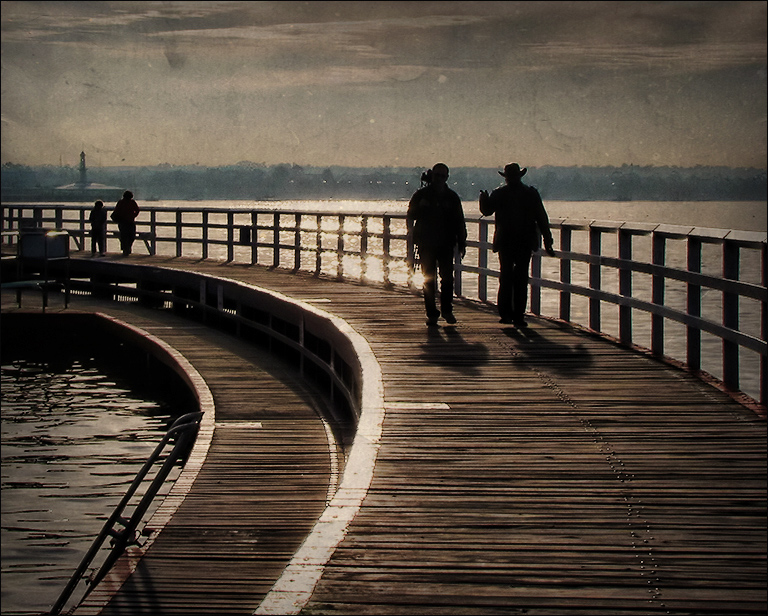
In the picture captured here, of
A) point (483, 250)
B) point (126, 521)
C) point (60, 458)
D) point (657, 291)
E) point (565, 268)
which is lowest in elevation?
point (60, 458)

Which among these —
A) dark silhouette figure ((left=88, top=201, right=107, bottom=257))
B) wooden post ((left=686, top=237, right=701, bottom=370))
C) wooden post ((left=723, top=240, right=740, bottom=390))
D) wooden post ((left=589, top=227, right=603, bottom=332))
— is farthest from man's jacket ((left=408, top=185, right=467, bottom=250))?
dark silhouette figure ((left=88, top=201, right=107, bottom=257))

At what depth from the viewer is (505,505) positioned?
5918 mm

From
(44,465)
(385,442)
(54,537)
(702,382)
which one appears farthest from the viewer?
(44,465)

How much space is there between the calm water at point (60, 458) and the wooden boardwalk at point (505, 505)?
1.85 meters

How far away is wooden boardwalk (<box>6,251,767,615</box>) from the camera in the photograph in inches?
185

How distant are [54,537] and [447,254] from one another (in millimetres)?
4881

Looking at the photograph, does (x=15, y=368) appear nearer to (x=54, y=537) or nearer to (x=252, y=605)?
(x=54, y=537)

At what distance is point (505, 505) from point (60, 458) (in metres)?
9.03

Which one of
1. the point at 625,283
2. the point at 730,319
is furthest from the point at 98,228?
the point at 730,319

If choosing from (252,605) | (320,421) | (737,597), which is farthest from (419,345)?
(737,597)

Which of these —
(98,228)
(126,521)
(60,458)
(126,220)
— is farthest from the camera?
(98,228)

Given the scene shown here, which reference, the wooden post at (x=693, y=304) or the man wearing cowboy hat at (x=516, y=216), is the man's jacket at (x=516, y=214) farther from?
the wooden post at (x=693, y=304)

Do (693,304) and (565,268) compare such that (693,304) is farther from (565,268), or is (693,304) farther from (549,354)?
(565,268)

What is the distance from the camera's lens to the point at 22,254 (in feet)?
64.8
